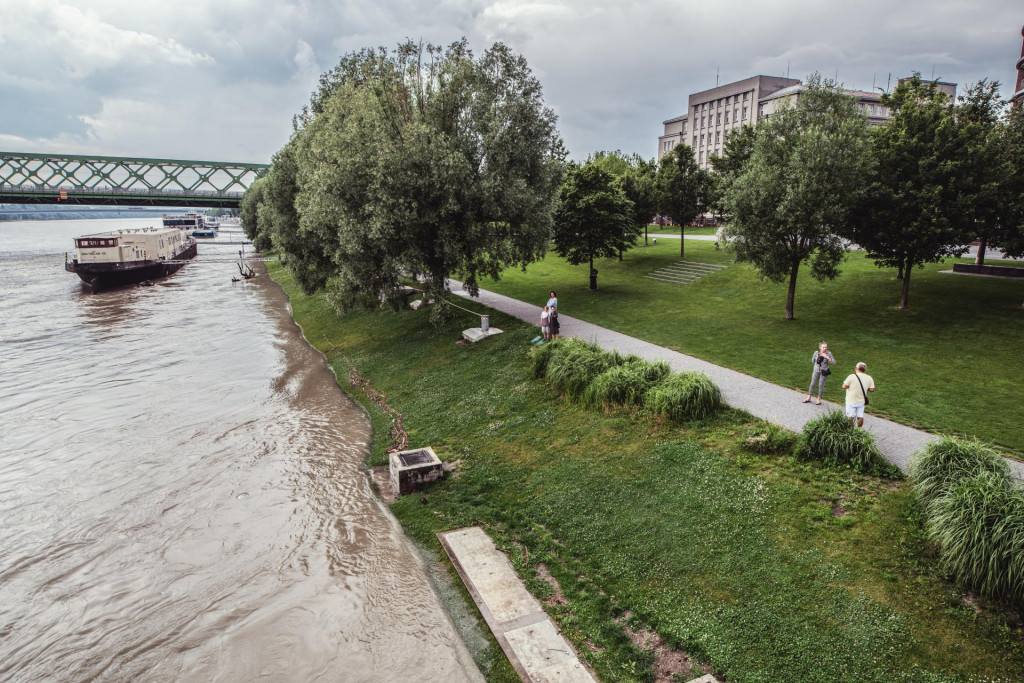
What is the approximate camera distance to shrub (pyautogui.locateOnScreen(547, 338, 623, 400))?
50.8 feet

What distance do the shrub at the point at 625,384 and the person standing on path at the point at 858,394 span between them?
4.28m


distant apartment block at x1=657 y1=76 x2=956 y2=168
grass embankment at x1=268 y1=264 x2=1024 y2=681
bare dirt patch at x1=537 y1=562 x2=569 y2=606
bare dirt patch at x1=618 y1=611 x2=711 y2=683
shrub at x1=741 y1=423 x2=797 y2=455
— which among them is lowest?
bare dirt patch at x1=537 y1=562 x2=569 y2=606

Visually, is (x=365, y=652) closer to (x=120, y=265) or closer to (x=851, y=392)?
(x=851, y=392)

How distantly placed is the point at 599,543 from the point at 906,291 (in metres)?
19.3

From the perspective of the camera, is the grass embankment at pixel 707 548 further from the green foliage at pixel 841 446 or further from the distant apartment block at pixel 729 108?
the distant apartment block at pixel 729 108

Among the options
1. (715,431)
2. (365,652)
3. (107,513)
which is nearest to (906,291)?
(715,431)

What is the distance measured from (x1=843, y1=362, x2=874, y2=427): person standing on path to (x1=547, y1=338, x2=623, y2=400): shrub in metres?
5.95

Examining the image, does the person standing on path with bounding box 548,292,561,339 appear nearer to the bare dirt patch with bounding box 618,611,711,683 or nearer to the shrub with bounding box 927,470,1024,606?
the bare dirt patch with bounding box 618,611,711,683

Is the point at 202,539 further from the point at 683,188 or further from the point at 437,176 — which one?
the point at 683,188

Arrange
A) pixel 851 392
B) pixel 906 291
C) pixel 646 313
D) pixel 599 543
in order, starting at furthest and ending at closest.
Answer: pixel 646 313, pixel 906 291, pixel 851 392, pixel 599 543

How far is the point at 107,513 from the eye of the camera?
1273 cm

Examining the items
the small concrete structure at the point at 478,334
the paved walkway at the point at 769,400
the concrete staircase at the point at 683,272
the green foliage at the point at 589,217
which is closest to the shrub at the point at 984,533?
the paved walkway at the point at 769,400

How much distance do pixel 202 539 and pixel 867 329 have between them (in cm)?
2187

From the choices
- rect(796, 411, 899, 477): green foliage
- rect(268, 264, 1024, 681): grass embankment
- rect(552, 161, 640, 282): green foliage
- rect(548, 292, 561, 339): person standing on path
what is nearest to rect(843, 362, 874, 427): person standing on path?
rect(796, 411, 899, 477): green foliage
